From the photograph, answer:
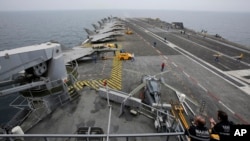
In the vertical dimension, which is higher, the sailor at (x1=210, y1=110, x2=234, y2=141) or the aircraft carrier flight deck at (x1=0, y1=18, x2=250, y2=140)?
the sailor at (x1=210, y1=110, x2=234, y2=141)

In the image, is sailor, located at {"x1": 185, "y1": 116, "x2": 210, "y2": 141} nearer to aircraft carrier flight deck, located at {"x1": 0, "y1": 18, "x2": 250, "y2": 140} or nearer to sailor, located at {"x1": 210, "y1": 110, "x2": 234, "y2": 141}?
sailor, located at {"x1": 210, "y1": 110, "x2": 234, "y2": 141}

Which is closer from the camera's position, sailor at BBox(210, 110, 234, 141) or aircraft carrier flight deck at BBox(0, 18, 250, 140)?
sailor at BBox(210, 110, 234, 141)

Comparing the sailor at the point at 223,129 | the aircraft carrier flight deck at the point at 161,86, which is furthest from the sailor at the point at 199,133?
the aircraft carrier flight deck at the point at 161,86

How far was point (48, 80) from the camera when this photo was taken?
12.1 metres

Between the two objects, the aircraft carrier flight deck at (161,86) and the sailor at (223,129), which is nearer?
the sailor at (223,129)

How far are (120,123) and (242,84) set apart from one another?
940 inches

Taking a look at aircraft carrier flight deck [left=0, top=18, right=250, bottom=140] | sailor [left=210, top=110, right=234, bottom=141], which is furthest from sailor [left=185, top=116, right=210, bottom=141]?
aircraft carrier flight deck [left=0, top=18, right=250, bottom=140]

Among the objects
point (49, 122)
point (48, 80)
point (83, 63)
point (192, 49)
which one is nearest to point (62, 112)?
point (49, 122)

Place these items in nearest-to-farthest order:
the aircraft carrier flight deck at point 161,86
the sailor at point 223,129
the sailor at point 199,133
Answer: the sailor at point 199,133, the sailor at point 223,129, the aircraft carrier flight deck at point 161,86

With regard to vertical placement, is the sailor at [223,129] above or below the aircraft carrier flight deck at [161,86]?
above

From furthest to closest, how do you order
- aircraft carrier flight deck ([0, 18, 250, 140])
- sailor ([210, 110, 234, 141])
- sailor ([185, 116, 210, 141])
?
aircraft carrier flight deck ([0, 18, 250, 140])
sailor ([210, 110, 234, 141])
sailor ([185, 116, 210, 141])

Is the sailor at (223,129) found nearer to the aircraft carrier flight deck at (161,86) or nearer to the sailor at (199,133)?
the sailor at (199,133)

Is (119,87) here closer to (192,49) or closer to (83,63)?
(83,63)

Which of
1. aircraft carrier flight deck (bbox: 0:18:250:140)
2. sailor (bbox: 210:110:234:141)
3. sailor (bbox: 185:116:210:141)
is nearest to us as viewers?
sailor (bbox: 185:116:210:141)
